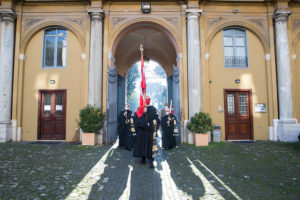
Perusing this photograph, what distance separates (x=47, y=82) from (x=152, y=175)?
7.56 meters

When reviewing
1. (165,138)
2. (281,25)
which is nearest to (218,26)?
(281,25)

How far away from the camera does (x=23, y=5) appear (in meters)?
9.43

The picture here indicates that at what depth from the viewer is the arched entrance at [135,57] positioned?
9414 millimetres

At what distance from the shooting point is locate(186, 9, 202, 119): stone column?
855 cm

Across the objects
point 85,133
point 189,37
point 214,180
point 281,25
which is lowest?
point 214,180

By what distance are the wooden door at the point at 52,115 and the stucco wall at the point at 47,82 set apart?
22 centimetres

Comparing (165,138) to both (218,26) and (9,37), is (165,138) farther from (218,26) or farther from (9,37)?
(9,37)

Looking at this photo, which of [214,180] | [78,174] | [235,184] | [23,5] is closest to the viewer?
[235,184]

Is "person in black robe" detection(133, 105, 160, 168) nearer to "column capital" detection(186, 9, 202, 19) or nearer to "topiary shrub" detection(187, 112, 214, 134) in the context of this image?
"topiary shrub" detection(187, 112, 214, 134)

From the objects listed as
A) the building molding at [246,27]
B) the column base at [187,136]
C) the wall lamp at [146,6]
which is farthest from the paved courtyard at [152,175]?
the wall lamp at [146,6]

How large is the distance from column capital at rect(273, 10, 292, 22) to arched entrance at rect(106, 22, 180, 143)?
16.6ft

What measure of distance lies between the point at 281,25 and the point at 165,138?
25.5 ft

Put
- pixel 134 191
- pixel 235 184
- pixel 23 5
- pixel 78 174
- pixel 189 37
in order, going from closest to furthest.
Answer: pixel 134 191, pixel 235 184, pixel 78 174, pixel 189 37, pixel 23 5

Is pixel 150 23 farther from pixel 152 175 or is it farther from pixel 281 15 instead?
pixel 152 175
